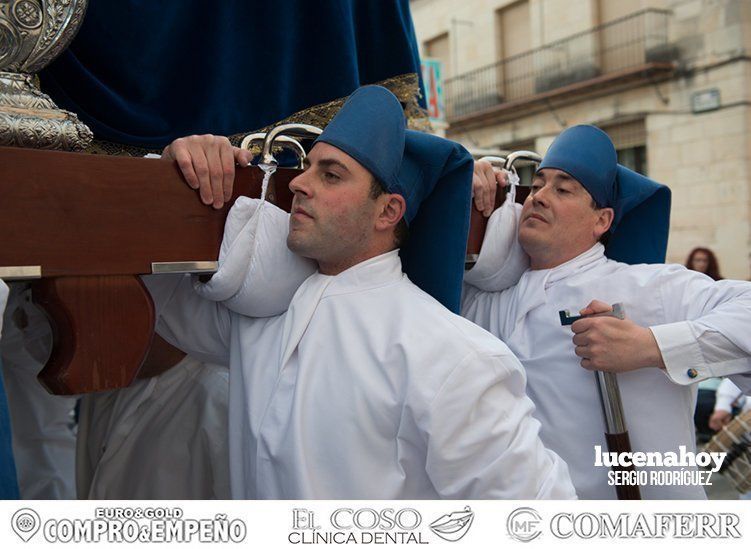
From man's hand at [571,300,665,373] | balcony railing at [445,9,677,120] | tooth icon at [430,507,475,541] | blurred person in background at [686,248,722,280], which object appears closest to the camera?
tooth icon at [430,507,475,541]

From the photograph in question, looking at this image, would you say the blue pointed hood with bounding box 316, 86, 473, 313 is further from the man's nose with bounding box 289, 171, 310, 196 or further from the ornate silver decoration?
the ornate silver decoration

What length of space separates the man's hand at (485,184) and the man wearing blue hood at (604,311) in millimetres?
22

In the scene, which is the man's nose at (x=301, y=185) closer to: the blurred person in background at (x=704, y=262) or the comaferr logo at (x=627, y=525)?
the comaferr logo at (x=627, y=525)

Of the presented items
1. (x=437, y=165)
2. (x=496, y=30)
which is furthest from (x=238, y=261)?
(x=496, y=30)

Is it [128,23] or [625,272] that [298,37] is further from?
[625,272]

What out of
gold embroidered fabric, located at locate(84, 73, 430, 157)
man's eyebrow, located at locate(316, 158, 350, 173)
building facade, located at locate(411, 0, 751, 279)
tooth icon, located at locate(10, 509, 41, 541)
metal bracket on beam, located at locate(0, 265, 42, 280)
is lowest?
tooth icon, located at locate(10, 509, 41, 541)

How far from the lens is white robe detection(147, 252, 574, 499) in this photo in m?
1.54

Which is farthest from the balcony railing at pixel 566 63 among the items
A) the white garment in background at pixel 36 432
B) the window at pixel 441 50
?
the white garment in background at pixel 36 432

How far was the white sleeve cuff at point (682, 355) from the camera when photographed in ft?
6.46

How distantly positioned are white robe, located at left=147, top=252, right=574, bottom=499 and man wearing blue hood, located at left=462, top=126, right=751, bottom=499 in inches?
18.9

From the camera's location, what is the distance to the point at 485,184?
214 centimetres

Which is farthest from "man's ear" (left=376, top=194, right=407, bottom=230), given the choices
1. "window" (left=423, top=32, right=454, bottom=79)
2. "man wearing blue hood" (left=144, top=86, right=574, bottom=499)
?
"window" (left=423, top=32, right=454, bottom=79)

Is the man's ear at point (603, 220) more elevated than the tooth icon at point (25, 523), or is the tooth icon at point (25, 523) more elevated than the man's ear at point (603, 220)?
the man's ear at point (603, 220)

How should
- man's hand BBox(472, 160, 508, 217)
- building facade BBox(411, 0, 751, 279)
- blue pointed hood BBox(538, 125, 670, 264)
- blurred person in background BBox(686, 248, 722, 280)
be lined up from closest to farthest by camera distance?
man's hand BBox(472, 160, 508, 217) → blue pointed hood BBox(538, 125, 670, 264) → blurred person in background BBox(686, 248, 722, 280) → building facade BBox(411, 0, 751, 279)
